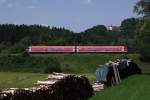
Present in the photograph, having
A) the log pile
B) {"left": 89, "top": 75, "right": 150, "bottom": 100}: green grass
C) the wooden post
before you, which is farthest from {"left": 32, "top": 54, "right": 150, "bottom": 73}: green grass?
the log pile

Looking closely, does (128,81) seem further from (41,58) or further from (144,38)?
(41,58)

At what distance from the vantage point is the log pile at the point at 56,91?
1925cm

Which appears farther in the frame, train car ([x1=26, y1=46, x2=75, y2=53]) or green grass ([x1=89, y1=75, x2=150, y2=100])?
train car ([x1=26, y1=46, x2=75, y2=53])

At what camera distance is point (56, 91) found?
23.3 m

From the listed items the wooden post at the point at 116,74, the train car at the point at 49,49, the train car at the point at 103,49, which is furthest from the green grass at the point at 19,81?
the train car at the point at 49,49

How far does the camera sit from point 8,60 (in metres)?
93.9

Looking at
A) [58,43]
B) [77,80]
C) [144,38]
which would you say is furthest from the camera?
[58,43]

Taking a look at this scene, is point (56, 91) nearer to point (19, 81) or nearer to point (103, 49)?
point (19, 81)

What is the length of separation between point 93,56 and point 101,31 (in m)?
74.7

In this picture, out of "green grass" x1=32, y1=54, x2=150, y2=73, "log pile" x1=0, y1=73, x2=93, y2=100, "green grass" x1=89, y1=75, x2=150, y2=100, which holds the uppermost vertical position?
"log pile" x1=0, y1=73, x2=93, y2=100

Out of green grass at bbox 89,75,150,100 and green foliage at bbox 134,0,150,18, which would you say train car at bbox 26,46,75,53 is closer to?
green foliage at bbox 134,0,150,18

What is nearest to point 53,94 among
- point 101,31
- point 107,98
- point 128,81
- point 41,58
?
point 107,98

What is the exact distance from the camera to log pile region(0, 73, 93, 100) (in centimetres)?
1925

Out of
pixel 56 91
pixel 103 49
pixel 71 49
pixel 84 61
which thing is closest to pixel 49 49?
pixel 71 49
